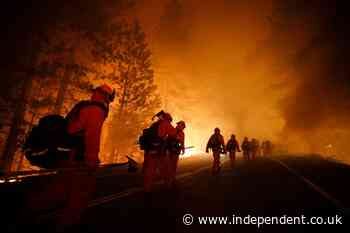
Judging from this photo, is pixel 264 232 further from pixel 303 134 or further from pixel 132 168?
pixel 303 134

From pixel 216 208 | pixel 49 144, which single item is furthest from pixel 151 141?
pixel 49 144

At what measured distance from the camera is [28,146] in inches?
145

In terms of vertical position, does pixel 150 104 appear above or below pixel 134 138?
above

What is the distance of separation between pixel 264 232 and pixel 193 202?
2269mm

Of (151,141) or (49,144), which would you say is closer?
(49,144)

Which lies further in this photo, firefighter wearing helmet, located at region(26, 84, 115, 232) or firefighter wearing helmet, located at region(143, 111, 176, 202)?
firefighter wearing helmet, located at region(143, 111, 176, 202)

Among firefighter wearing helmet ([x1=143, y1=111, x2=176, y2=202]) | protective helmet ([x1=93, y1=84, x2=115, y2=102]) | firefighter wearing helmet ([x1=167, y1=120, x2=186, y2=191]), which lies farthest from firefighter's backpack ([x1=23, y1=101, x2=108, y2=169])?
firefighter wearing helmet ([x1=167, y1=120, x2=186, y2=191])

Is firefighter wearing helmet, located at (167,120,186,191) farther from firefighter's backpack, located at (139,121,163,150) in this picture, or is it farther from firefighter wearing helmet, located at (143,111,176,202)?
firefighter's backpack, located at (139,121,163,150)

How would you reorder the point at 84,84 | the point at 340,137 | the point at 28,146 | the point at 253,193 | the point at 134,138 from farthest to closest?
the point at 340,137
the point at 134,138
the point at 84,84
the point at 253,193
the point at 28,146

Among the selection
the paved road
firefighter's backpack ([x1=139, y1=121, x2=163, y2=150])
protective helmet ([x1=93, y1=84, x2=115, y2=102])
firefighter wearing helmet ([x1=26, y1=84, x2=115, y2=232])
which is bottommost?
the paved road

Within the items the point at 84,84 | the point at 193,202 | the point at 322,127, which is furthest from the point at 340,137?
the point at 193,202

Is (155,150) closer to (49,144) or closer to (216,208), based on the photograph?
(216,208)

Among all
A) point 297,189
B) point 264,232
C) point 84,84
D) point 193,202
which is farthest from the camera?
point 84,84

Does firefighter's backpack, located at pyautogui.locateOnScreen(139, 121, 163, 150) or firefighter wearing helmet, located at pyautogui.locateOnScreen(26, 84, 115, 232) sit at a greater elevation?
Result: firefighter's backpack, located at pyautogui.locateOnScreen(139, 121, 163, 150)
